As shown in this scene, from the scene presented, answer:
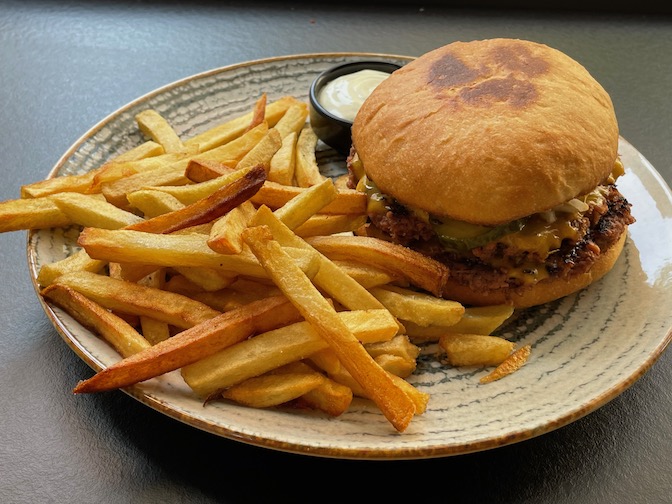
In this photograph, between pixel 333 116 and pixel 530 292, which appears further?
pixel 333 116

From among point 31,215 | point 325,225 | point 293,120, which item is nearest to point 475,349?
point 325,225

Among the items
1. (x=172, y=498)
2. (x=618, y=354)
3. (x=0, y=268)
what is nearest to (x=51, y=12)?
(x=0, y=268)

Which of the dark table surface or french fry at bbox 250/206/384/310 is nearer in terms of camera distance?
the dark table surface

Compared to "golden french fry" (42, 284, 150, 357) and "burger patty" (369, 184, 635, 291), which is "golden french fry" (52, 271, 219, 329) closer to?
"golden french fry" (42, 284, 150, 357)

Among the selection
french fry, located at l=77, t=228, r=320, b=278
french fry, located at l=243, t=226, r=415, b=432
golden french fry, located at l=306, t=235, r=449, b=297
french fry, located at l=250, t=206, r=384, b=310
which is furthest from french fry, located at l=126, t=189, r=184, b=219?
french fry, located at l=243, t=226, r=415, b=432

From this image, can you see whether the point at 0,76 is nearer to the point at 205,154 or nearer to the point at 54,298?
the point at 205,154

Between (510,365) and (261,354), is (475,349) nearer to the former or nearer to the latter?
(510,365)
